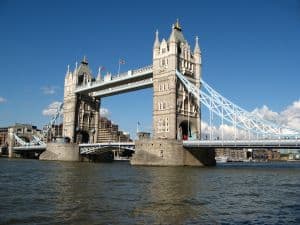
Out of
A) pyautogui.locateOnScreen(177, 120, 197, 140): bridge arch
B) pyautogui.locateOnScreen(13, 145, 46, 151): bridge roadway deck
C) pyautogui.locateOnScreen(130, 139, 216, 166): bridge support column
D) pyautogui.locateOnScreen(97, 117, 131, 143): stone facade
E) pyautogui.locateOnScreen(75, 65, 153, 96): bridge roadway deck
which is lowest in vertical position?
pyautogui.locateOnScreen(130, 139, 216, 166): bridge support column

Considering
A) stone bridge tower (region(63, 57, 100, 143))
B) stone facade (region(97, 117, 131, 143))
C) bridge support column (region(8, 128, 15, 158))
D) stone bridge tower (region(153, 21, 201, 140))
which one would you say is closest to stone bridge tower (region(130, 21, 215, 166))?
stone bridge tower (region(153, 21, 201, 140))

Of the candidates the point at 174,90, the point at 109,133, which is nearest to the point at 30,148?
the point at 109,133

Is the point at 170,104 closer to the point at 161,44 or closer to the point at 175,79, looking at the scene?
the point at 175,79

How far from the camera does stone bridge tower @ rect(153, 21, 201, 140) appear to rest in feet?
209

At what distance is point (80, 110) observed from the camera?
90.3 metres

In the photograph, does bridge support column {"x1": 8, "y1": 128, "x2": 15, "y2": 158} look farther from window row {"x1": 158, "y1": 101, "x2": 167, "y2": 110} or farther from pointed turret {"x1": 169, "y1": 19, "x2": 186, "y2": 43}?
pointed turret {"x1": 169, "y1": 19, "x2": 186, "y2": 43}

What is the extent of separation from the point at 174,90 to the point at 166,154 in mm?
11182

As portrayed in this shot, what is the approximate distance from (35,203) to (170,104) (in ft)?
150

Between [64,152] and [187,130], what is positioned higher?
[187,130]

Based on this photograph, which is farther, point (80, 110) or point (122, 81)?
point (80, 110)

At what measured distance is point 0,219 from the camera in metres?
15.3

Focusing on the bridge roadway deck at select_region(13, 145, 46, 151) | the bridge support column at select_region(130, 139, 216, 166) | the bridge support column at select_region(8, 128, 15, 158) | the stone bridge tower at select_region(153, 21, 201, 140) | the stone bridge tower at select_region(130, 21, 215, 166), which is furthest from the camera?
the bridge support column at select_region(8, 128, 15, 158)

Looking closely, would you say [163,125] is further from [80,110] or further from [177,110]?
[80,110]

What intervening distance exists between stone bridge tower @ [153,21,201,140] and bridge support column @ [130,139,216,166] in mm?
4053
